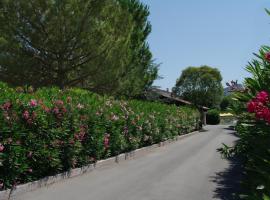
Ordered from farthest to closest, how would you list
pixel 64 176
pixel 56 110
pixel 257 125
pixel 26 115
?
pixel 64 176
pixel 56 110
pixel 26 115
pixel 257 125

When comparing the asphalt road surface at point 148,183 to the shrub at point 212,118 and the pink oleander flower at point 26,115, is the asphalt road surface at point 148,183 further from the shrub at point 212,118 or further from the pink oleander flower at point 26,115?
the shrub at point 212,118

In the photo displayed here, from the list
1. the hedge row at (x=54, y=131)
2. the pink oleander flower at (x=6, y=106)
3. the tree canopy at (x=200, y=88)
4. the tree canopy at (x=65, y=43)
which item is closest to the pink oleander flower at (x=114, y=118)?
the hedge row at (x=54, y=131)

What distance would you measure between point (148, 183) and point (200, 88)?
80.7 metres


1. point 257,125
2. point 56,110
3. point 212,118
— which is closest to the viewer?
point 257,125

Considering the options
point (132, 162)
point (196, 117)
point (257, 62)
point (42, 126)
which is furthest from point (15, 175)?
point (196, 117)

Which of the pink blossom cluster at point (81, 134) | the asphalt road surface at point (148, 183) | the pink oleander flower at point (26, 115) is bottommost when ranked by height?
the asphalt road surface at point (148, 183)

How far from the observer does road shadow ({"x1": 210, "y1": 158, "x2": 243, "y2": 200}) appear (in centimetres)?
947

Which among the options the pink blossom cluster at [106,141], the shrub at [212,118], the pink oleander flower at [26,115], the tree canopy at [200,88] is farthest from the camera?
the tree canopy at [200,88]

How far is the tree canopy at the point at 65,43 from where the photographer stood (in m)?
24.1

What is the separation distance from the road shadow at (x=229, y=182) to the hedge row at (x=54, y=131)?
3753 mm

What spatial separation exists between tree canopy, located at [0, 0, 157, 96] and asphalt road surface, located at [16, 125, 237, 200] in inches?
450

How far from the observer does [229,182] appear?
11.4 meters

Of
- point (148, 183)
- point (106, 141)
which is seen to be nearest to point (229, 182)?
point (148, 183)

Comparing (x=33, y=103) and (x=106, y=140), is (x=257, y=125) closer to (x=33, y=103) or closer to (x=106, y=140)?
(x=33, y=103)
